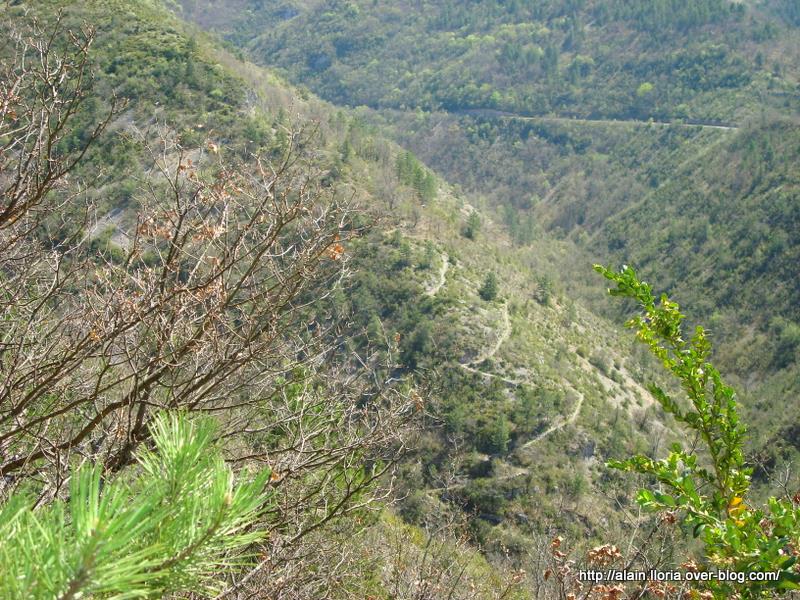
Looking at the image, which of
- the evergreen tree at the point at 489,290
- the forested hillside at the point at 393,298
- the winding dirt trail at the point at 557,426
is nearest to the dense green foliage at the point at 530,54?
the forested hillside at the point at 393,298

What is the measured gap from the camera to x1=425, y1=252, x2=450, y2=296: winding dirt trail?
99.6 feet

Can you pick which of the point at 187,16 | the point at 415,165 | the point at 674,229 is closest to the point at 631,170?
the point at 674,229

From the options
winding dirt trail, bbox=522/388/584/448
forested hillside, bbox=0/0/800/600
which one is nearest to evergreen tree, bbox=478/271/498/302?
forested hillside, bbox=0/0/800/600

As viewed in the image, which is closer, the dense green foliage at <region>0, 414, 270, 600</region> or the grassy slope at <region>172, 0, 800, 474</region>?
the dense green foliage at <region>0, 414, 270, 600</region>

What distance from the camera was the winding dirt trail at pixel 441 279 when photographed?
99.6ft

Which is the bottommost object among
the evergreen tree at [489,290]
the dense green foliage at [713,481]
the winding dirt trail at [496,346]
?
the winding dirt trail at [496,346]

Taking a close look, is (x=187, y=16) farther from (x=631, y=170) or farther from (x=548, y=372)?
(x=548, y=372)

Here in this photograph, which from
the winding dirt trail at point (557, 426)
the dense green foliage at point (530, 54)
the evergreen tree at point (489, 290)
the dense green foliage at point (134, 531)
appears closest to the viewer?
the dense green foliage at point (134, 531)

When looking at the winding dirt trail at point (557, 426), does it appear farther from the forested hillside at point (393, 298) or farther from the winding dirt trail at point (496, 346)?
the winding dirt trail at point (496, 346)

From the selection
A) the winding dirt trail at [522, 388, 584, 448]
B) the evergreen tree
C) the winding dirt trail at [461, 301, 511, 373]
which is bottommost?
the winding dirt trail at [522, 388, 584, 448]

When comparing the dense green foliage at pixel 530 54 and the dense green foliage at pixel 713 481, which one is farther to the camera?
the dense green foliage at pixel 530 54

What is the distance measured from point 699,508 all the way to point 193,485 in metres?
1.73

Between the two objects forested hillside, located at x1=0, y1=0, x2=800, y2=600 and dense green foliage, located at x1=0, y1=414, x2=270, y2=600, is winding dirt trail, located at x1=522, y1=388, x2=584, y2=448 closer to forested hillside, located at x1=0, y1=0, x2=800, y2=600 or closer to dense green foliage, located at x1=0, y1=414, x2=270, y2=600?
forested hillside, located at x1=0, y1=0, x2=800, y2=600

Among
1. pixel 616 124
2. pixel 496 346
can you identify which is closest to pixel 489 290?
pixel 496 346
